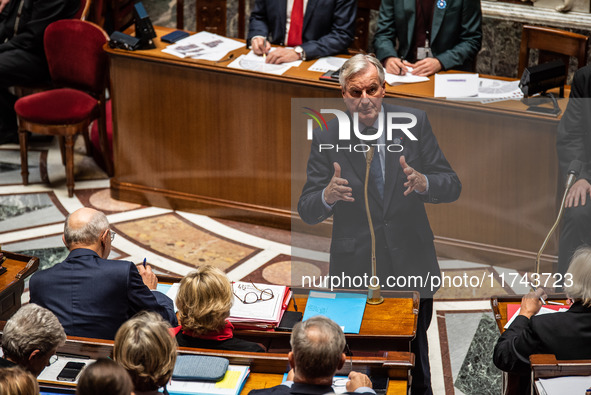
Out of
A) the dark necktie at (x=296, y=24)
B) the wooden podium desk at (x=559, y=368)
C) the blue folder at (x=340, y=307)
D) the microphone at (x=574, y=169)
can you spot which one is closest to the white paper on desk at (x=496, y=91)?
the microphone at (x=574, y=169)

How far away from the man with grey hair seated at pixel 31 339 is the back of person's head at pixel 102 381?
0.48 meters

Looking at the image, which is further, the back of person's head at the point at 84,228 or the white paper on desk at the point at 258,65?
the white paper on desk at the point at 258,65

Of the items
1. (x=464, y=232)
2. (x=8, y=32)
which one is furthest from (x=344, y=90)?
(x=8, y=32)

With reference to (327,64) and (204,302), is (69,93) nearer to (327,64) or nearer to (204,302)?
(327,64)

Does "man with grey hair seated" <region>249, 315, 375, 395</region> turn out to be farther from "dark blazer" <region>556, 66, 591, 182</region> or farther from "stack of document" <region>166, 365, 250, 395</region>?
"dark blazer" <region>556, 66, 591, 182</region>

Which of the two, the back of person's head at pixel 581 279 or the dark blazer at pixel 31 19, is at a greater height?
the dark blazer at pixel 31 19

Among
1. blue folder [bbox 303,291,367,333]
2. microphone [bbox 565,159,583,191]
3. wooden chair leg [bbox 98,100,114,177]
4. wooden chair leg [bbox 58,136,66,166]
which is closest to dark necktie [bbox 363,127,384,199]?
blue folder [bbox 303,291,367,333]

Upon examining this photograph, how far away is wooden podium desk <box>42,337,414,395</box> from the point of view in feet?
9.78

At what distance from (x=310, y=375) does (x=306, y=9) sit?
3.78 meters

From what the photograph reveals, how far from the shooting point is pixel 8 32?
23.2ft

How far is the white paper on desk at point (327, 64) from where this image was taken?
5598mm

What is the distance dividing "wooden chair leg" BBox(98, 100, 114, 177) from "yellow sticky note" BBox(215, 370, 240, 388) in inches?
153

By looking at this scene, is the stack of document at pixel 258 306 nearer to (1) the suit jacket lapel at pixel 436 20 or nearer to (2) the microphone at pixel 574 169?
(2) the microphone at pixel 574 169

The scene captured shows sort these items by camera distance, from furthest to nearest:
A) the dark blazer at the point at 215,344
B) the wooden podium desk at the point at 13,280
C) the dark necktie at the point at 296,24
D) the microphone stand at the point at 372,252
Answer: the dark necktie at the point at 296,24
the wooden podium desk at the point at 13,280
the microphone stand at the point at 372,252
the dark blazer at the point at 215,344
